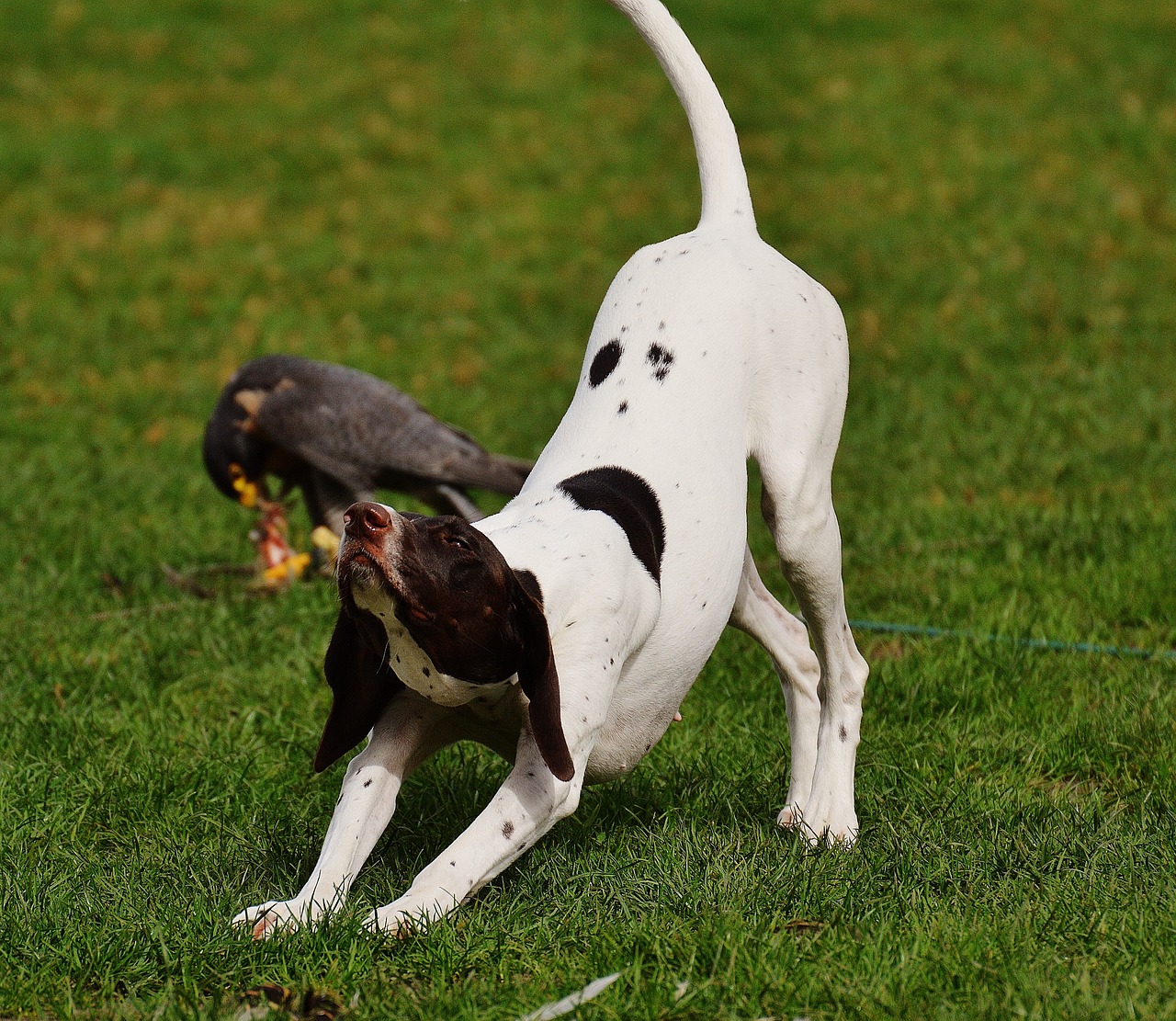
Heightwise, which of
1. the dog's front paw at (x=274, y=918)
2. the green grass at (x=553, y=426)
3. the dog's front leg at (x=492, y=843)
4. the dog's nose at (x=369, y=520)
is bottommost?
the green grass at (x=553, y=426)

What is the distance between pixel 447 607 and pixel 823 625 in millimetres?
1560

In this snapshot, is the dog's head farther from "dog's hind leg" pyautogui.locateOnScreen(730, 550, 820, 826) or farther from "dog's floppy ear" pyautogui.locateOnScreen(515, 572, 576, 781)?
"dog's hind leg" pyautogui.locateOnScreen(730, 550, 820, 826)

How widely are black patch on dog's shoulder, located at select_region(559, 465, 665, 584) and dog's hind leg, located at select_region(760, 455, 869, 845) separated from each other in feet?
1.71

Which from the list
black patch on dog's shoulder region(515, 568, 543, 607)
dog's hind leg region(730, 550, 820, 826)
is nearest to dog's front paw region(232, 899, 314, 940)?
black patch on dog's shoulder region(515, 568, 543, 607)

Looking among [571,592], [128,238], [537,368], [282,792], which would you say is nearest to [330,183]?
[128,238]

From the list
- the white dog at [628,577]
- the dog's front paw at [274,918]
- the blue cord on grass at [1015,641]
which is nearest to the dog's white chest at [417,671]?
the white dog at [628,577]

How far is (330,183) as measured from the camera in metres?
13.9

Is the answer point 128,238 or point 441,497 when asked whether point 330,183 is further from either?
point 441,497

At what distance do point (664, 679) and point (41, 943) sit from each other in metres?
1.50

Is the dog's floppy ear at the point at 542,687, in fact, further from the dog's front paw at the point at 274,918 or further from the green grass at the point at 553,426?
the dog's front paw at the point at 274,918

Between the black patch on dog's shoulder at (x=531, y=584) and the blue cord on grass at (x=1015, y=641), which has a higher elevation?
the black patch on dog's shoulder at (x=531, y=584)

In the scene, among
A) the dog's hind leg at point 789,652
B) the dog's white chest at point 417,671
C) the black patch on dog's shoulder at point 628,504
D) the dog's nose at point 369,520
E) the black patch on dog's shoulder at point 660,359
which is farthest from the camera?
the dog's hind leg at point 789,652

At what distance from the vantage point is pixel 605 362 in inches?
164

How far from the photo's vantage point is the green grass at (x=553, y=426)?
11.2ft
